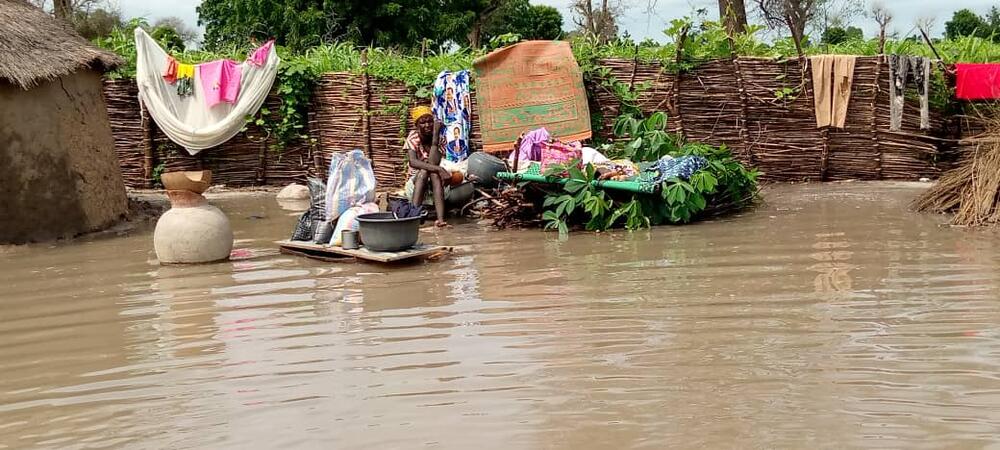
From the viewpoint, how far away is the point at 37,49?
316 inches

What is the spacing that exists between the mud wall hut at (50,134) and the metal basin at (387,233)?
10.8 feet

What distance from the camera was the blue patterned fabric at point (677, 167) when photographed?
7.56 meters

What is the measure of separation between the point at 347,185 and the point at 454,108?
11.3 feet

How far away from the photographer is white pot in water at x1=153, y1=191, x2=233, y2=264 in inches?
255

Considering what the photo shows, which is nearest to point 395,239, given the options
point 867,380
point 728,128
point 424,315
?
point 424,315

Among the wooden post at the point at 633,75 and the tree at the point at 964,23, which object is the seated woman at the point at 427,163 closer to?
the wooden post at the point at 633,75

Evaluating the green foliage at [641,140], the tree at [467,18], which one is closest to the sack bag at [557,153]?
the green foliage at [641,140]

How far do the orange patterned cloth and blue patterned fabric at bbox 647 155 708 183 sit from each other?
6.60 feet

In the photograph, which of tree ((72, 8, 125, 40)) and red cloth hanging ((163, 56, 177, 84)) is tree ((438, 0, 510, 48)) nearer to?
tree ((72, 8, 125, 40))

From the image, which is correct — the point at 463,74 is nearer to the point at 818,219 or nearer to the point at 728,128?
the point at 728,128

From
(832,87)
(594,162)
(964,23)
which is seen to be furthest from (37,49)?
(964,23)

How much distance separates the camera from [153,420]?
11.2 feet

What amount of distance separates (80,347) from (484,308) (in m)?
1.95

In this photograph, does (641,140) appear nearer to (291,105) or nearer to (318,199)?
(318,199)
